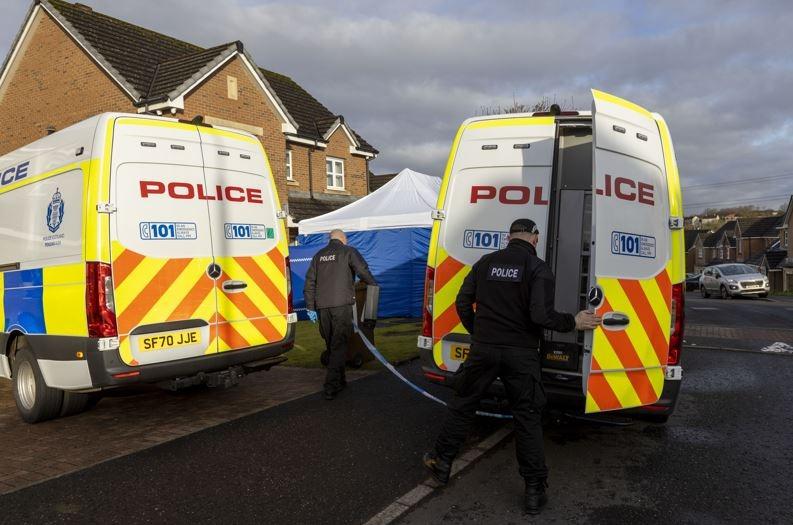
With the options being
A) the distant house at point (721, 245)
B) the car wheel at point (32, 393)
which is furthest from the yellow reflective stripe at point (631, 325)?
the distant house at point (721, 245)

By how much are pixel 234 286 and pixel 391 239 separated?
8.71 m

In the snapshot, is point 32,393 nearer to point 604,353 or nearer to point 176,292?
point 176,292

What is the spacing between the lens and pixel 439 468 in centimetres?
388

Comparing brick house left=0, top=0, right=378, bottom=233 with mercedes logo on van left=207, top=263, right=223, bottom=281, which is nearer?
mercedes logo on van left=207, top=263, right=223, bottom=281

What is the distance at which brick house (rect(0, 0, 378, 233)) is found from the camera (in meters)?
16.3

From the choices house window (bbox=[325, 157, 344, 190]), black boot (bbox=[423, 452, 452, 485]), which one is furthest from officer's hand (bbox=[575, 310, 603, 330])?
house window (bbox=[325, 157, 344, 190])

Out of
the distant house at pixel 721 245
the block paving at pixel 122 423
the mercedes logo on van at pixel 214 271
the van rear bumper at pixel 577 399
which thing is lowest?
the block paving at pixel 122 423

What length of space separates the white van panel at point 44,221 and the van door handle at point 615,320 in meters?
4.15

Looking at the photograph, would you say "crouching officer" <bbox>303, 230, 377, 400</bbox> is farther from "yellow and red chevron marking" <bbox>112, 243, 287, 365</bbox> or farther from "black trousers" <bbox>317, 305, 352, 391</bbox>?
"yellow and red chevron marking" <bbox>112, 243, 287, 365</bbox>

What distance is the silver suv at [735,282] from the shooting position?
27480mm

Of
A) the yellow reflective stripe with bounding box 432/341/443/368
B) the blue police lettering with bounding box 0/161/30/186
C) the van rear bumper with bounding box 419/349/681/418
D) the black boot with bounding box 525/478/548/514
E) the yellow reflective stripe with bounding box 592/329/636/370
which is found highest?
the blue police lettering with bounding box 0/161/30/186

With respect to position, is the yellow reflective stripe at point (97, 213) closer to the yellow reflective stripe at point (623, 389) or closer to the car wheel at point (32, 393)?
the car wheel at point (32, 393)

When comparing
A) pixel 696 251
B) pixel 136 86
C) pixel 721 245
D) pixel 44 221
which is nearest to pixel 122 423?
pixel 44 221

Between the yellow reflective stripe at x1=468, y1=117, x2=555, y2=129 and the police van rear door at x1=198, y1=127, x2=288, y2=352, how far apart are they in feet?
7.77
